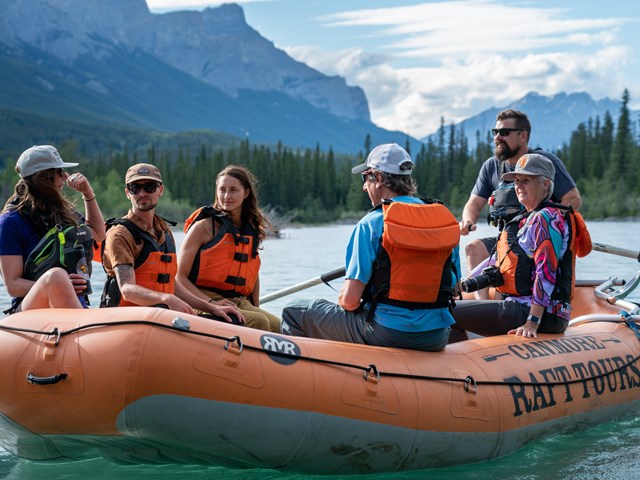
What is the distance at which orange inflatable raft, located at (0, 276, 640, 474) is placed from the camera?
4.24 metres

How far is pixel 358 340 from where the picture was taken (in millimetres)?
4988

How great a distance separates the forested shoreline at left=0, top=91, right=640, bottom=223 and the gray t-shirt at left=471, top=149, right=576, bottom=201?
61.9m

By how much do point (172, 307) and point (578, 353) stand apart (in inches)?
110

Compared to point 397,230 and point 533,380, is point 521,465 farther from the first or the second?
point 397,230

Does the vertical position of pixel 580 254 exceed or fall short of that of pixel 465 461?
it exceeds it

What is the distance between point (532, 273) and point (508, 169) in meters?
1.23

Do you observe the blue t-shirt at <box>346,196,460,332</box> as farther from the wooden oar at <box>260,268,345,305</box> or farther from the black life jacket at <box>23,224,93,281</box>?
the black life jacket at <box>23,224,93,281</box>

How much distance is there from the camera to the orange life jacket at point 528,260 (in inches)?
222

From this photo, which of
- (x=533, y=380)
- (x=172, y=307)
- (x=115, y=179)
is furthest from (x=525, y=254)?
(x=115, y=179)

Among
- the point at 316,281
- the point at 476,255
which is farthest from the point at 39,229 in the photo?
the point at 476,255

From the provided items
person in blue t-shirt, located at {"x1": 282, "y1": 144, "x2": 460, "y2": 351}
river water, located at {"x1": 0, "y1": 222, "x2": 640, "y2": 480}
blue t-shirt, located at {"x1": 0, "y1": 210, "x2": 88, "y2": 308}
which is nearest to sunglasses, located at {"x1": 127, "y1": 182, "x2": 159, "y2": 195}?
blue t-shirt, located at {"x1": 0, "y1": 210, "x2": 88, "y2": 308}

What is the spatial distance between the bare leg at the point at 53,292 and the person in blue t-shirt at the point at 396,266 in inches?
58.8

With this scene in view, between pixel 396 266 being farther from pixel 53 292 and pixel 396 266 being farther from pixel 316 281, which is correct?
pixel 316 281

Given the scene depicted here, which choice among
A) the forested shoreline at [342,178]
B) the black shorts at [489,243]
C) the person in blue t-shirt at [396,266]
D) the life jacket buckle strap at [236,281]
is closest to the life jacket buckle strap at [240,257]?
the life jacket buckle strap at [236,281]
